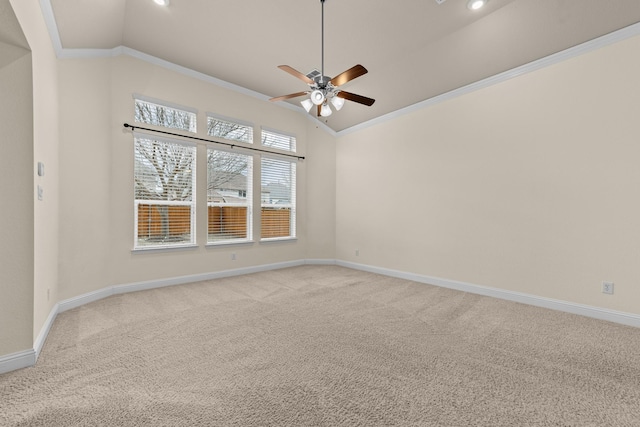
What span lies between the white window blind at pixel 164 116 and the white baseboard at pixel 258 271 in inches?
95.3

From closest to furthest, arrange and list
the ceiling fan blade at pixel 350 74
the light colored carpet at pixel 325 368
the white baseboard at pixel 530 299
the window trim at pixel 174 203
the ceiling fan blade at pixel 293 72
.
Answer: the light colored carpet at pixel 325 368 < the ceiling fan blade at pixel 350 74 < the ceiling fan blade at pixel 293 72 < the white baseboard at pixel 530 299 < the window trim at pixel 174 203

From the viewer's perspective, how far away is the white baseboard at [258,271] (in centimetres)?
203

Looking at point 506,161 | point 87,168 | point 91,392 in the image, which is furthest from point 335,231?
point 91,392

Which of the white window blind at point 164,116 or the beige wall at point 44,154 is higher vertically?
the white window blind at point 164,116

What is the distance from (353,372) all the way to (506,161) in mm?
3446

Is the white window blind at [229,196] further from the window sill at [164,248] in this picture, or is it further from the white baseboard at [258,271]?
the white baseboard at [258,271]

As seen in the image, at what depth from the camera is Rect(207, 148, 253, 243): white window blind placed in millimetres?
4703

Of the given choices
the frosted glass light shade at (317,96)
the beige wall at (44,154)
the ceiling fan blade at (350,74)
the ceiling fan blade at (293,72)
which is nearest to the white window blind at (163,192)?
the beige wall at (44,154)

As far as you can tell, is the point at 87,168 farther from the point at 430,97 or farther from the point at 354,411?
the point at 430,97

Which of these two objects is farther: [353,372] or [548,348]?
[548,348]

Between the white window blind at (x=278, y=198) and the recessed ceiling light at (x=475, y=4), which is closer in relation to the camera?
the recessed ceiling light at (x=475, y=4)

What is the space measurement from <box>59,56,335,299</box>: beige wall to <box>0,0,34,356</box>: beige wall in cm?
137

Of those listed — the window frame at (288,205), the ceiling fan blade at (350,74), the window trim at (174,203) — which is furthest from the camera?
the window frame at (288,205)

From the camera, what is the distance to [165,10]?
3137mm
